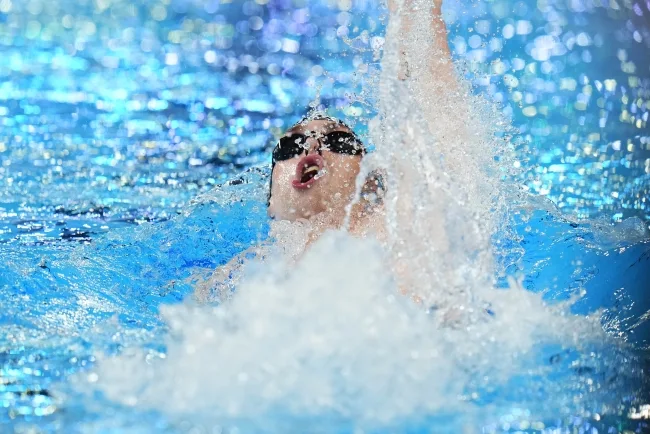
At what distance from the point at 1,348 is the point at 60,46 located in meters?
4.38

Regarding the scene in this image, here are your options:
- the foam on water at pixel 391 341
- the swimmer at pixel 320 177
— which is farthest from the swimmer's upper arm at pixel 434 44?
the foam on water at pixel 391 341

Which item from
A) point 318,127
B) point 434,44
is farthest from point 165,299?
point 434,44

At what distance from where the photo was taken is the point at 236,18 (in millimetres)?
5461

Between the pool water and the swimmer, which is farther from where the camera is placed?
the swimmer

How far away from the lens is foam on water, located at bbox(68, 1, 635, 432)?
1145 mm

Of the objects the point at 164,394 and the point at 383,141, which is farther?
the point at 383,141

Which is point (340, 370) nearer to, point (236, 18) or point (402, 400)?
point (402, 400)

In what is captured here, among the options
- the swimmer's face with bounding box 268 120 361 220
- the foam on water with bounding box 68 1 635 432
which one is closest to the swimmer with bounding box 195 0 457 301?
the swimmer's face with bounding box 268 120 361 220

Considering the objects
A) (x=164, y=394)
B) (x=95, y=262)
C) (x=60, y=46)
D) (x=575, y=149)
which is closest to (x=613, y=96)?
(x=575, y=149)

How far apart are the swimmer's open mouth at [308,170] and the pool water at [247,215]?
0.50 meters

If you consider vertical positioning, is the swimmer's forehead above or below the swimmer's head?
above

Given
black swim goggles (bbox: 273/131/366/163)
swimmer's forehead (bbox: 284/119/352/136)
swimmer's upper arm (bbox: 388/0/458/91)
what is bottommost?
black swim goggles (bbox: 273/131/366/163)

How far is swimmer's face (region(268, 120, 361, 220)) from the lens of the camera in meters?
2.05

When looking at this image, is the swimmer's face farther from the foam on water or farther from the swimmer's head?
the foam on water
